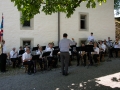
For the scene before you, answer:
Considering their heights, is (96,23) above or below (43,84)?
above

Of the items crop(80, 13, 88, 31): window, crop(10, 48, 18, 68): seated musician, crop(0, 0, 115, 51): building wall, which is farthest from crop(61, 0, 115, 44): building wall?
crop(10, 48, 18, 68): seated musician

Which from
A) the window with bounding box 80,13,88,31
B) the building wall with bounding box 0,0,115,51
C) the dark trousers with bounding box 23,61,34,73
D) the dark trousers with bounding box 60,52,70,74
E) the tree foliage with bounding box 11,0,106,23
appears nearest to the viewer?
the tree foliage with bounding box 11,0,106,23

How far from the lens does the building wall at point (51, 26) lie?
47.9 feet

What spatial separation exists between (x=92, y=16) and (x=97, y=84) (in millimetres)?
12499

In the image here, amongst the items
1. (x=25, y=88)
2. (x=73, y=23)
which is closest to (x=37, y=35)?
(x=73, y=23)

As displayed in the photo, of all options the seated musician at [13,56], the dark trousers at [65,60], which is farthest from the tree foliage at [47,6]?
the seated musician at [13,56]

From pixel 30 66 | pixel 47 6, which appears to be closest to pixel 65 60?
pixel 30 66

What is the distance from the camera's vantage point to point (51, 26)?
16.4 m

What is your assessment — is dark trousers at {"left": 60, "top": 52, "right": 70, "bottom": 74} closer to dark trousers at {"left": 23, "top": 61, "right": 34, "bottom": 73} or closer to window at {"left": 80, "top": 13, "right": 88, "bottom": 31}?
dark trousers at {"left": 23, "top": 61, "right": 34, "bottom": 73}

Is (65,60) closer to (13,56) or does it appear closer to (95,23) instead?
(13,56)

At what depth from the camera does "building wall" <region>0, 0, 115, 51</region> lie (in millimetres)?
14602

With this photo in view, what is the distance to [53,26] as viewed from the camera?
16.5 meters

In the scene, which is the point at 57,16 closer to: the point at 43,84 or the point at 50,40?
the point at 50,40

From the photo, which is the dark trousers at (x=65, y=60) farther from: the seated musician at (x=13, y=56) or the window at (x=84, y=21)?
the window at (x=84, y=21)
